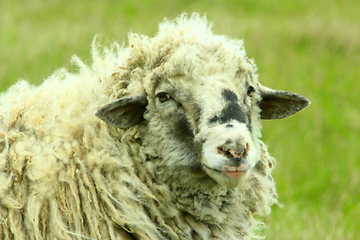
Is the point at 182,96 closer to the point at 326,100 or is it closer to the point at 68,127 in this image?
the point at 68,127

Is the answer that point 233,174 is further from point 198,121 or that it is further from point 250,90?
point 250,90

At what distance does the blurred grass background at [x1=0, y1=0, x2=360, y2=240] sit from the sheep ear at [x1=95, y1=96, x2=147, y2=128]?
66.9 inches

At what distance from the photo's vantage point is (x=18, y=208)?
6.79 feet

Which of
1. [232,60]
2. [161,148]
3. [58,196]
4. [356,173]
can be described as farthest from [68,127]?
[356,173]

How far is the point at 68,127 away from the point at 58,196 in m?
0.38

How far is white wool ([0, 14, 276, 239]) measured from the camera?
6.92 feet

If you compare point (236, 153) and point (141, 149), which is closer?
point (236, 153)

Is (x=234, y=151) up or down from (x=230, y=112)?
down

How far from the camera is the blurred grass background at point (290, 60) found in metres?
4.18

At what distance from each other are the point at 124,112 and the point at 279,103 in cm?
100

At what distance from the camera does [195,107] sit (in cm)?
213

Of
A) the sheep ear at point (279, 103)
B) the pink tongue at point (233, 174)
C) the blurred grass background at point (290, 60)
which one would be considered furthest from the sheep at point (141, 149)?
the blurred grass background at point (290, 60)

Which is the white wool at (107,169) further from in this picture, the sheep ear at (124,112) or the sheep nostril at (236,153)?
the sheep nostril at (236,153)

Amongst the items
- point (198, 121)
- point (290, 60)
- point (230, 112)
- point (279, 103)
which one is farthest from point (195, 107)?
point (290, 60)
